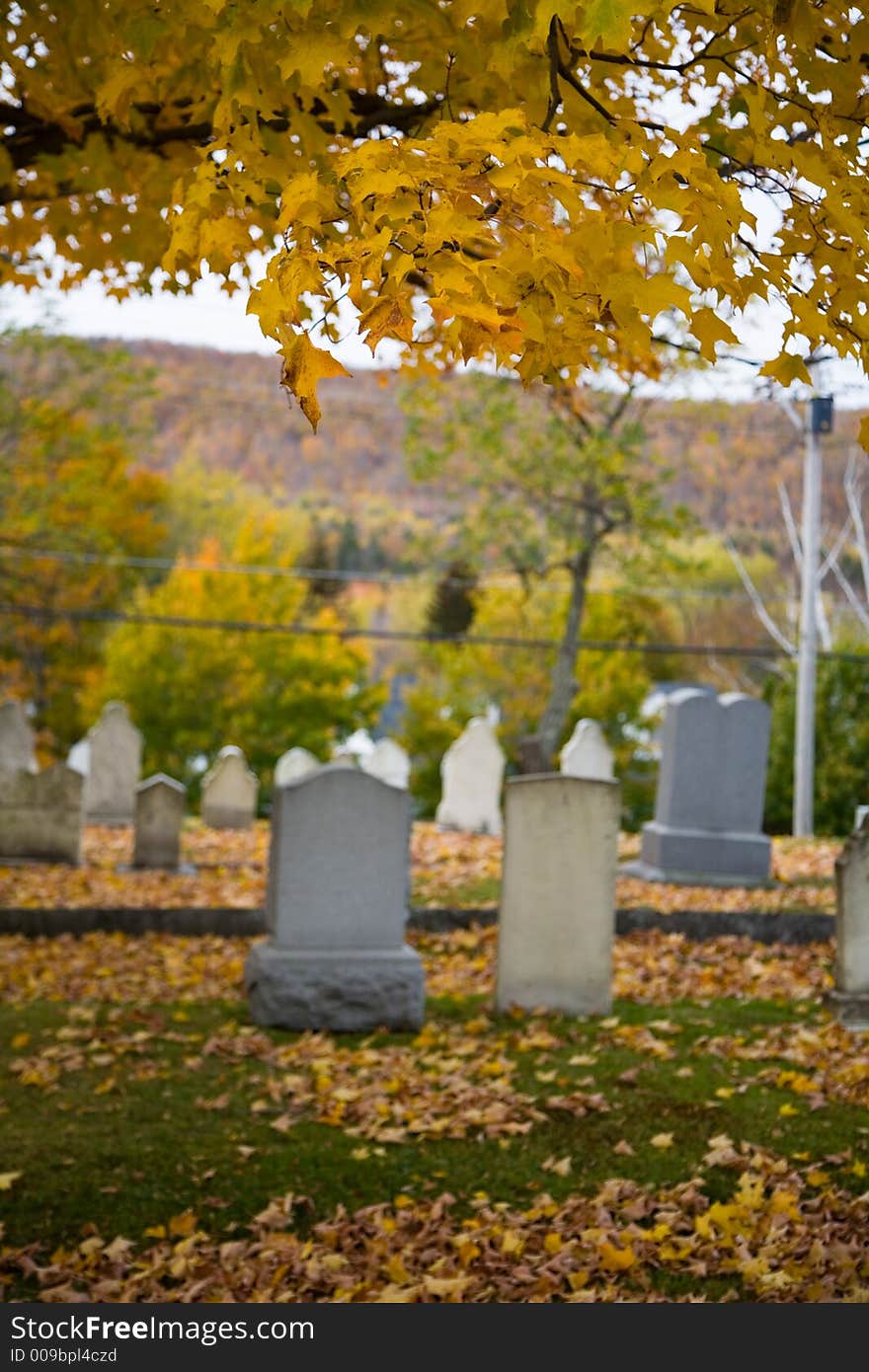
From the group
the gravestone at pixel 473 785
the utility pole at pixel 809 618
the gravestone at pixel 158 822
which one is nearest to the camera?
the gravestone at pixel 158 822

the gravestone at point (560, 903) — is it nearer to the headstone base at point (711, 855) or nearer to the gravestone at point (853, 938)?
the gravestone at point (853, 938)

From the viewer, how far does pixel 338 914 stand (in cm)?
726

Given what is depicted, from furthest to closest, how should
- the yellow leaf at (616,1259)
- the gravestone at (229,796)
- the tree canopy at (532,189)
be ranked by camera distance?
1. the gravestone at (229,796)
2. the yellow leaf at (616,1259)
3. the tree canopy at (532,189)

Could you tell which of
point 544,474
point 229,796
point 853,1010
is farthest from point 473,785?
point 853,1010

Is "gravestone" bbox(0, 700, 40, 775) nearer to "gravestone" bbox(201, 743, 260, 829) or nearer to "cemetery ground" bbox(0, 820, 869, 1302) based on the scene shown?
"gravestone" bbox(201, 743, 260, 829)

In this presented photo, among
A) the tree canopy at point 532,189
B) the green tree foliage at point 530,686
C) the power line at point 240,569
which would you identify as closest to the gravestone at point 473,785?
the power line at point 240,569

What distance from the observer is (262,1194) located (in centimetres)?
466

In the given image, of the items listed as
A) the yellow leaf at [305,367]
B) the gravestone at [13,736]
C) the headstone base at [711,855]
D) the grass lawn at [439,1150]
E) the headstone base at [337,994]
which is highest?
the yellow leaf at [305,367]

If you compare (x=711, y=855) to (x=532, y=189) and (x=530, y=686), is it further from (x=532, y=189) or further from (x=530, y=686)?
(x=530, y=686)

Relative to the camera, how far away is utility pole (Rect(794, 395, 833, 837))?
17891 mm

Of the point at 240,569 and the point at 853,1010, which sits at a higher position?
the point at 240,569

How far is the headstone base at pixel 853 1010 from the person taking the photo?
705 centimetres

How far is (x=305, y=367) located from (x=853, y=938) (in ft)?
18.7

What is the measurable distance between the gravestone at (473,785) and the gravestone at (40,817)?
6083mm
